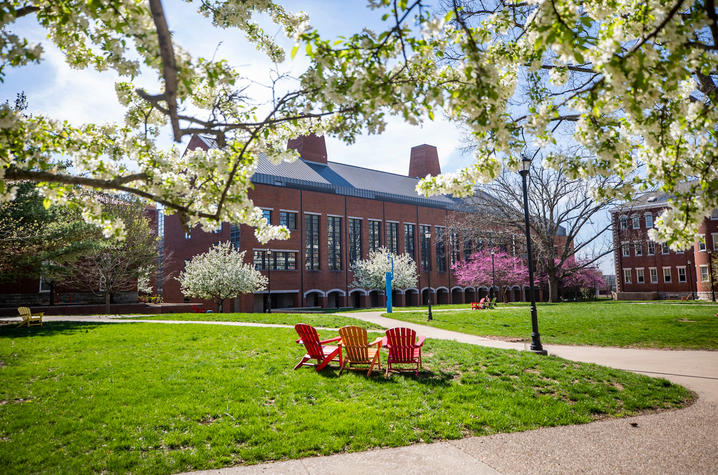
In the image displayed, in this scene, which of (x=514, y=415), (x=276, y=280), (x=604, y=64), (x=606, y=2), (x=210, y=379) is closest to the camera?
(x=604, y=64)

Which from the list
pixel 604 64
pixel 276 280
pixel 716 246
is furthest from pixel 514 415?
pixel 716 246

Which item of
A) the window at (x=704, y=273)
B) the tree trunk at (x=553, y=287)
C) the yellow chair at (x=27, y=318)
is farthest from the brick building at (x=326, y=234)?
the window at (x=704, y=273)

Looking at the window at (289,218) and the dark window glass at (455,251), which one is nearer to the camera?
the window at (289,218)

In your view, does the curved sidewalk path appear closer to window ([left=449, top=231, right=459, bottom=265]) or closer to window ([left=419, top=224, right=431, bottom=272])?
window ([left=419, top=224, right=431, bottom=272])

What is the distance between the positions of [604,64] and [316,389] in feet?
19.7

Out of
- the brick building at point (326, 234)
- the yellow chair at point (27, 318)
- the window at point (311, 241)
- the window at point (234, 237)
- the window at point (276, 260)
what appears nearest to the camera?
the yellow chair at point (27, 318)

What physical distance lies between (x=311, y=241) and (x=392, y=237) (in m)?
11.1

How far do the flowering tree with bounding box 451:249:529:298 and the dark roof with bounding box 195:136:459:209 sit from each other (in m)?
7.08

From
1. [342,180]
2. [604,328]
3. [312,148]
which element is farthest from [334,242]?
[604,328]

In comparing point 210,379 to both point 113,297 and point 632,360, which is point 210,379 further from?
point 113,297

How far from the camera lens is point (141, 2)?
378cm

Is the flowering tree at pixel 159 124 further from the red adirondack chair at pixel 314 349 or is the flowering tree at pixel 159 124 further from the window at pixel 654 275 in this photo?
the window at pixel 654 275

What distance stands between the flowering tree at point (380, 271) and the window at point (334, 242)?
186 cm

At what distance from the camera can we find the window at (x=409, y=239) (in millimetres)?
50438
